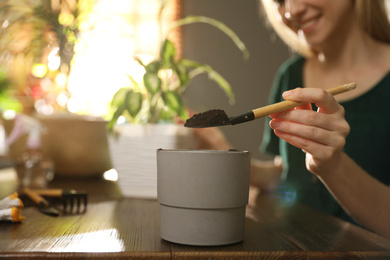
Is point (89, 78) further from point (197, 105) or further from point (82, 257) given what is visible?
point (197, 105)

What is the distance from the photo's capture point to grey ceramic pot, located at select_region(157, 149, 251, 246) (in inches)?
16.6

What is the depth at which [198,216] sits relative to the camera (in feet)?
1.41

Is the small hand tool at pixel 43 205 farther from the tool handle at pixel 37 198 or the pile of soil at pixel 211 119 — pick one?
the pile of soil at pixel 211 119

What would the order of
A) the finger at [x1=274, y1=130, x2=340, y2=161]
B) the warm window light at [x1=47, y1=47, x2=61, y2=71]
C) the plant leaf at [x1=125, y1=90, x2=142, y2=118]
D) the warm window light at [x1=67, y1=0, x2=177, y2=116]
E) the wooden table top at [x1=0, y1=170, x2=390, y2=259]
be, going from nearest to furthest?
1. the wooden table top at [x1=0, y1=170, x2=390, y2=259]
2. the finger at [x1=274, y1=130, x2=340, y2=161]
3. the plant leaf at [x1=125, y1=90, x2=142, y2=118]
4. the warm window light at [x1=67, y1=0, x2=177, y2=116]
5. the warm window light at [x1=47, y1=47, x2=61, y2=71]

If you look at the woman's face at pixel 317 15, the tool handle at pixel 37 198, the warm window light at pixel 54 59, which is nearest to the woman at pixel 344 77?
the woman's face at pixel 317 15

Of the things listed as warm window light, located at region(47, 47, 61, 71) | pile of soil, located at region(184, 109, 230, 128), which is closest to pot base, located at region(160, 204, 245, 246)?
pile of soil, located at region(184, 109, 230, 128)

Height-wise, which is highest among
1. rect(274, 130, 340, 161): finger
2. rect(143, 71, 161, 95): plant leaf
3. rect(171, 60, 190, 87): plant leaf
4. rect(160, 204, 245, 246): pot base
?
rect(171, 60, 190, 87): plant leaf

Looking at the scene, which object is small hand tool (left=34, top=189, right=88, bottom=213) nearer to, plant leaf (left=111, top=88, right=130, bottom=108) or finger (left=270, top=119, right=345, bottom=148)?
plant leaf (left=111, top=88, right=130, bottom=108)

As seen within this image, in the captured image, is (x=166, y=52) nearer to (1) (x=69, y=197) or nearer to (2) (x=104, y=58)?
(1) (x=69, y=197)

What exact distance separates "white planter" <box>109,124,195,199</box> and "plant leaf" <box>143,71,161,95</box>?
74 millimetres

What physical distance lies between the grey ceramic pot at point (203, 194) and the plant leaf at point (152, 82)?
34cm

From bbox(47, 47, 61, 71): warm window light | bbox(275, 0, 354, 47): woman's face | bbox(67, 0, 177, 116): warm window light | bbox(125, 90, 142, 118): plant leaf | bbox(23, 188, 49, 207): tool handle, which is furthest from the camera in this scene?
bbox(47, 47, 61, 71): warm window light

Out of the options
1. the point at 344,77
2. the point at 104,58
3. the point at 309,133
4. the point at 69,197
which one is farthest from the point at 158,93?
the point at 344,77

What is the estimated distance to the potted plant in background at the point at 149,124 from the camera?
2.51ft
